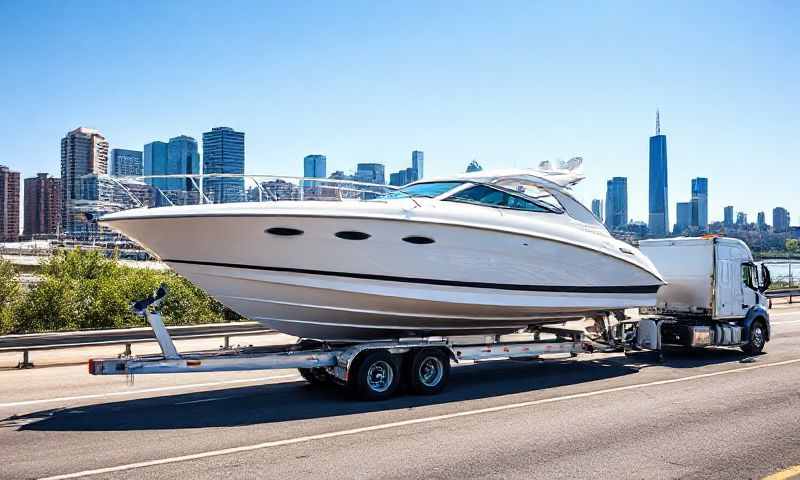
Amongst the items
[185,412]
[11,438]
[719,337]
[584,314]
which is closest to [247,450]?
[185,412]

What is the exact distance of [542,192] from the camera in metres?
10.9

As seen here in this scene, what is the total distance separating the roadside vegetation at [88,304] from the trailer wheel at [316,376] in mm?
6777

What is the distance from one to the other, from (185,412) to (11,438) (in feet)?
5.99

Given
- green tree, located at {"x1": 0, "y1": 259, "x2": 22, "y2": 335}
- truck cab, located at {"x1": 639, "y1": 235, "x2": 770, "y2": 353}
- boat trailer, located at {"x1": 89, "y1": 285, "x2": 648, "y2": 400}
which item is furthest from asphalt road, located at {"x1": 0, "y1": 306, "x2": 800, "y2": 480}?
green tree, located at {"x1": 0, "y1": 259, "x2": 22, "y2": 335}

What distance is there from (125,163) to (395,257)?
579 cm

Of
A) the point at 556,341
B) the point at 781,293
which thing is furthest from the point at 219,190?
the point at 781,293

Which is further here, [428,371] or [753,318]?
[753,318]

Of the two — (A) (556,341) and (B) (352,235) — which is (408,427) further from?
(A) (556,341)

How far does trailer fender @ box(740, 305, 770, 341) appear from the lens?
41.2 ft

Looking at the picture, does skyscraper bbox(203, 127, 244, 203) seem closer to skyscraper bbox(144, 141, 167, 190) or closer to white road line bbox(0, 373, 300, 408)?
skyscraper bbox(144, 141, 167, 190)

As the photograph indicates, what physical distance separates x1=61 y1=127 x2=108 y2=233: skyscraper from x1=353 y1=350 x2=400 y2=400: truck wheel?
417cm

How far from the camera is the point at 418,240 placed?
8312 millimetres

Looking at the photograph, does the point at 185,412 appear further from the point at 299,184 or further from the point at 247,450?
the point at 299,184

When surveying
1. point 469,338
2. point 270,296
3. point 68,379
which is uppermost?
point 270,296
